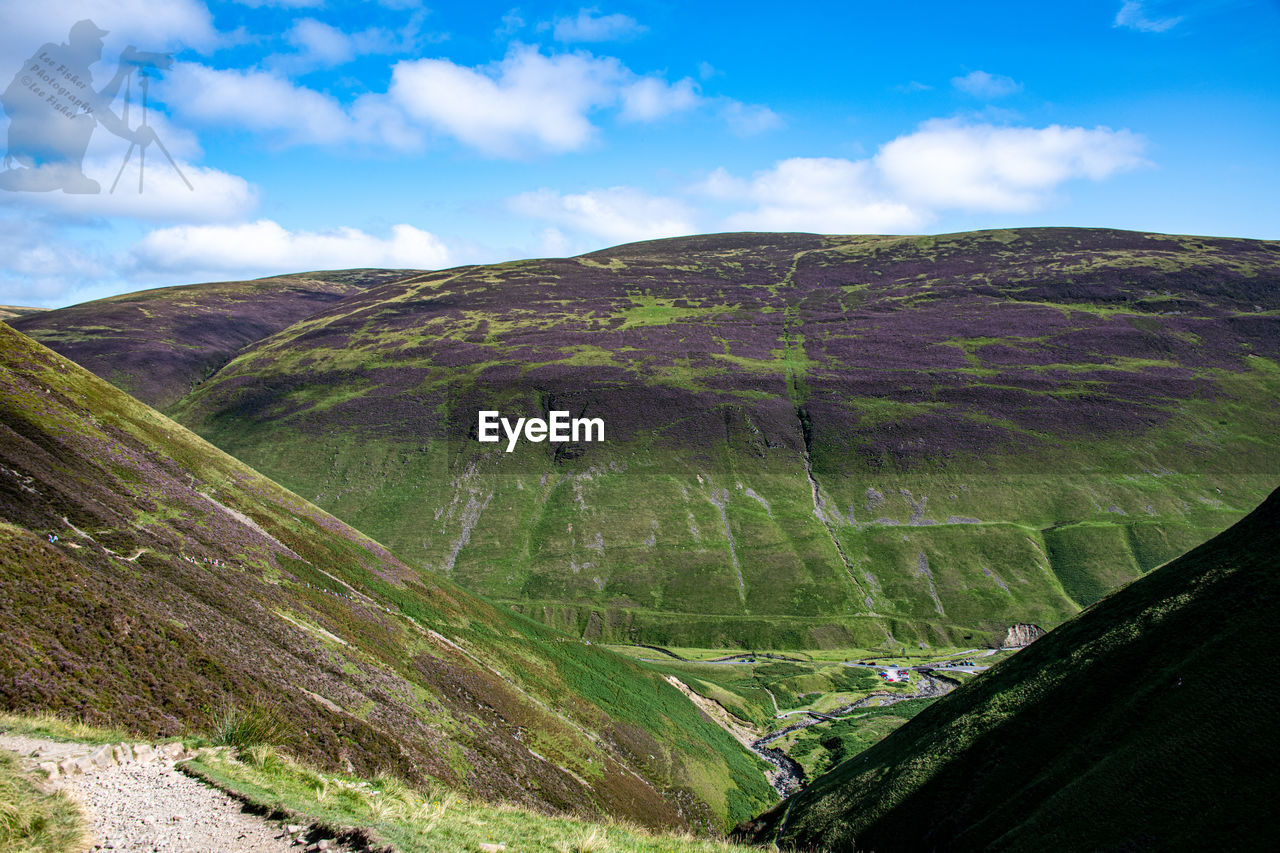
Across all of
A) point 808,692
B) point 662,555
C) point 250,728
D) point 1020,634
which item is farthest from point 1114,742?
point 662,555

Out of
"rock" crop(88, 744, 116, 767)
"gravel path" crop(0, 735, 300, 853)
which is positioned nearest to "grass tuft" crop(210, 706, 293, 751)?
"gravel path" crop(0, 735, 300, 853)

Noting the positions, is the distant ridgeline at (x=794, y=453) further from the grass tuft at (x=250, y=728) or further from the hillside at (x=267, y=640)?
the grass tuft at (x=250, y=728)

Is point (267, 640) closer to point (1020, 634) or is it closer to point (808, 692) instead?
point (808, 692)

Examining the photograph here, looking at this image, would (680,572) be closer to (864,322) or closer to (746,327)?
(746,327)

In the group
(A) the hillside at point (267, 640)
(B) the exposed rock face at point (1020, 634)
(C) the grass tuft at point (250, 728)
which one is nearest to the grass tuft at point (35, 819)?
(C) the grass tuft at point (250, 728)

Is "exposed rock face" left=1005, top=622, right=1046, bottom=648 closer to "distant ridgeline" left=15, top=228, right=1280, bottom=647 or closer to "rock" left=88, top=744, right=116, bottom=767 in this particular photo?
"distant ridgeline" left=15, top=228, right=1280, bottom=647

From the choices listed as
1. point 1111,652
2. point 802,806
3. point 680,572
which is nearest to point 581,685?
point 802,806
